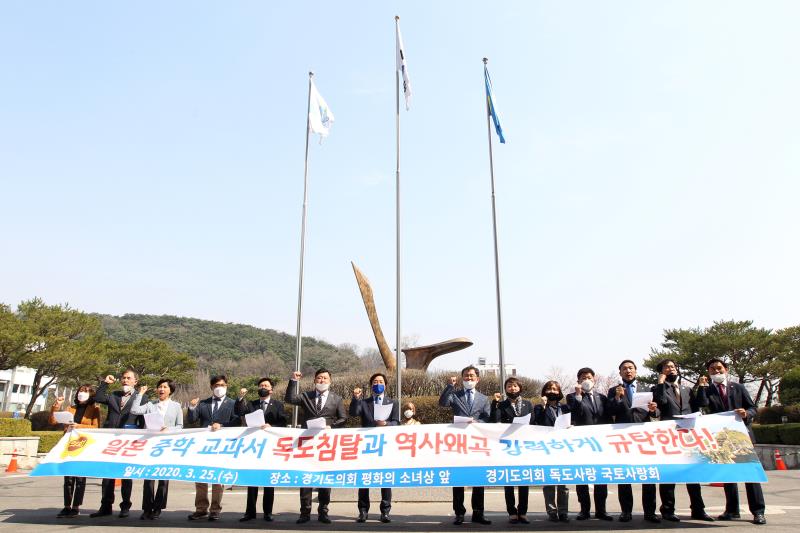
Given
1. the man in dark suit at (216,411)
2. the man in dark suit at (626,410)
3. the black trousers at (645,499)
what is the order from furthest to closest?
the man in dark suit at (216,411), the man in dark suit at (626,410), the black trousers at (645,499)

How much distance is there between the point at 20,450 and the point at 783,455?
23.2 metres

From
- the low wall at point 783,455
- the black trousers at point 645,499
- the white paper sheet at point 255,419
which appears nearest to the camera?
the black trousers at point 645,499

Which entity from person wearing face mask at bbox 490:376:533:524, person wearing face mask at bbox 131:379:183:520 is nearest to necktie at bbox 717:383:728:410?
person wearing face mask at bbox 490:376:533:524

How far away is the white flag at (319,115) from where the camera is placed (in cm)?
1650

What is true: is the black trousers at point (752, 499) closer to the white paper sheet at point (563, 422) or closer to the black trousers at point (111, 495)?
the white paper sheet at point (563, 422)

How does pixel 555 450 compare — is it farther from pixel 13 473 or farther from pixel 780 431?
pixel 780 431

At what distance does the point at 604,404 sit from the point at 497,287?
22.6 feet

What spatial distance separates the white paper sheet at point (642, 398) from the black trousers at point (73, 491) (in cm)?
673

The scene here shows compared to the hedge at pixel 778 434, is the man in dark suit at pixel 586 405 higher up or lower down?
higher up

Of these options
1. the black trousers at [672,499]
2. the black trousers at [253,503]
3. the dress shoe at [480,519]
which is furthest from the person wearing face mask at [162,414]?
the black trousers at [672,499]

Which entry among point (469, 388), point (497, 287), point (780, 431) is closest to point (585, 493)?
point (469, 388)

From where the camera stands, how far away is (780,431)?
2052 centimetres

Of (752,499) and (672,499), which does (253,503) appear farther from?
(752,499)

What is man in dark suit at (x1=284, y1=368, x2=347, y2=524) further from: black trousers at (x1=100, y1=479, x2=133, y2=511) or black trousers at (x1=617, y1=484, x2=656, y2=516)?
black trousers at (x1=617, y1=484, x2=656, y2=516)
